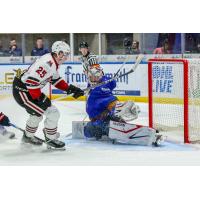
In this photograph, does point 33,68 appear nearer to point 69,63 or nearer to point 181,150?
point 181,150

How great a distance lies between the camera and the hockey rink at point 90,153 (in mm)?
3854

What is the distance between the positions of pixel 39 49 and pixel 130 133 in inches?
Answer: 44.0

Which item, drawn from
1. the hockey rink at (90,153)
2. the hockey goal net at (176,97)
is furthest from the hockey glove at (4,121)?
the hockey goal net at (176,97)

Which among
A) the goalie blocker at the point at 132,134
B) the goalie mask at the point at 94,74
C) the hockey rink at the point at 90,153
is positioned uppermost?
the goalie mask at the point at 94,74

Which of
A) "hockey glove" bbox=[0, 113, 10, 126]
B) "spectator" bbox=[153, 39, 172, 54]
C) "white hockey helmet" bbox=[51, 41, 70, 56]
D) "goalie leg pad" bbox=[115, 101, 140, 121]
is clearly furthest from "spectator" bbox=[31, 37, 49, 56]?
"spectator" bbox=[153, 39, 172, 54]

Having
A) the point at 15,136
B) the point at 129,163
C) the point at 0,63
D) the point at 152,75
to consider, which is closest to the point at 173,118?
the point at 152,75

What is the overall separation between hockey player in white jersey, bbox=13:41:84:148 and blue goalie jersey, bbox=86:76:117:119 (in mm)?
250

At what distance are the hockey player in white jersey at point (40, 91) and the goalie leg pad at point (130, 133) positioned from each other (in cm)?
42

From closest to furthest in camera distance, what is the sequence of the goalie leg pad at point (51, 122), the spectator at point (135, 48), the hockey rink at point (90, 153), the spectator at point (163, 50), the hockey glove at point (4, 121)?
1. the hockey rink at point (90, 153)
2. the goalie leg pad at point (51, 122)
3. the hockey glove at point (4, 121)
4. the spectator at point (135, 48)
5. the spectator at point (163, 50)

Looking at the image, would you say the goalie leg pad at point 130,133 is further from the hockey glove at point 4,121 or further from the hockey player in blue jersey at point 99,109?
the hockey glove at point 4,121

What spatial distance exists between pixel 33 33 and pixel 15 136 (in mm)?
833

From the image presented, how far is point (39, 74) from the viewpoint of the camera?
3863mm

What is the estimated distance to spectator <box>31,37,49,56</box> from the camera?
14.5ft

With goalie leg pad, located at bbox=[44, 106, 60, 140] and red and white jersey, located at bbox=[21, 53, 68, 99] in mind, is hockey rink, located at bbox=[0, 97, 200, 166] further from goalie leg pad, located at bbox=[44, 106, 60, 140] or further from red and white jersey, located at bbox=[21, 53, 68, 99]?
red and white jersey, located at bbox=[21, 53, 68, 99]
